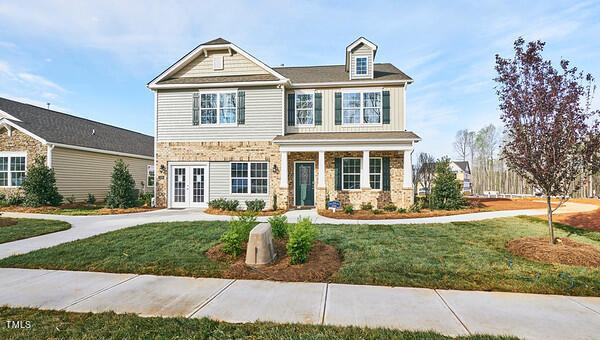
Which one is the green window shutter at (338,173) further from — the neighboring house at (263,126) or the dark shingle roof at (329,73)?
the dark shingle roof at (329,73)

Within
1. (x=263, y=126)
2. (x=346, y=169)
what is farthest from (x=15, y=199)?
(x=346, y=169)

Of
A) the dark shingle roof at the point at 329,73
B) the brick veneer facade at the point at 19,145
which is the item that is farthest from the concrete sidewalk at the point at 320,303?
the brick veneer facade at the point at 19,145

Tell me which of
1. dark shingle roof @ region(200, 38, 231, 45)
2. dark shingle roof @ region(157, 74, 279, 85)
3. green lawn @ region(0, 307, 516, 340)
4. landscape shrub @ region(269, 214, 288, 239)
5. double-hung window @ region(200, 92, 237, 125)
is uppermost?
dark shingle roof @ region(200, 38, 231, 45)

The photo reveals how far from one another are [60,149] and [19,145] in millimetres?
2073

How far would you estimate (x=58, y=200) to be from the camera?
12.9m

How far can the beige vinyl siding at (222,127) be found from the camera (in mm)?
12695

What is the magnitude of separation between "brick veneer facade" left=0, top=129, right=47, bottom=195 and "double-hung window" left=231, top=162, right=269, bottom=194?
10295mm

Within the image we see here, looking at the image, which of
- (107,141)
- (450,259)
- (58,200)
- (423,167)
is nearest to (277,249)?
(450,259)

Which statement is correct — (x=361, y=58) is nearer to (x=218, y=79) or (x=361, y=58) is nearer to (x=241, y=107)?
(x=241, y=107)

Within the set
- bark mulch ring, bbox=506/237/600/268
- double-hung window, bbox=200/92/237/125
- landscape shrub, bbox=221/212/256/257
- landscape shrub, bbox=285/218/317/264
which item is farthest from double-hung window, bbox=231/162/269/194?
bark mulch ring, bbox=506/237/600/268

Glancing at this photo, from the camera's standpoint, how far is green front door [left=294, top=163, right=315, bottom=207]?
43.1 ft

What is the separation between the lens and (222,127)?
12.9 metres

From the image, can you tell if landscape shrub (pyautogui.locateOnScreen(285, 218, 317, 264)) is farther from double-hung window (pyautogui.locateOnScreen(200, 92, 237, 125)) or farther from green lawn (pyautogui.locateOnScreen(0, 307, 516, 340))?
double-hung window (pyautogui.locateOnScreen(200, 92, 237, 125))

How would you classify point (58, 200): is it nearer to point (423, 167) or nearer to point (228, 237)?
point (228, 237)
